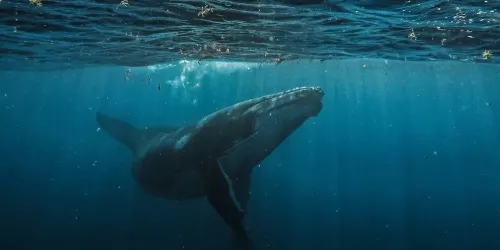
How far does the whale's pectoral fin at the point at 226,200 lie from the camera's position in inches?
444

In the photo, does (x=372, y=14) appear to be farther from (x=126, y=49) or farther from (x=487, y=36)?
(x=126, y=49)

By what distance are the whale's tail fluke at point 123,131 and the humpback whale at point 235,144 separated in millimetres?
4451

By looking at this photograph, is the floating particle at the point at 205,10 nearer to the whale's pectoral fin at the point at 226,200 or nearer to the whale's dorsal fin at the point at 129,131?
the whale's dorsal fin at the point at 129,131

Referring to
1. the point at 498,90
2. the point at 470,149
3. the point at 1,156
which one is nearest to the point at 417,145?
the point at 470,149

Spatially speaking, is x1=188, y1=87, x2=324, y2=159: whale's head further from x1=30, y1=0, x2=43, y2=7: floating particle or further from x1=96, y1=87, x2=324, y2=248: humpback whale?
x1=30, y1=0, x2=43, y2=7: floating particle

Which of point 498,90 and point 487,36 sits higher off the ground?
point 487,36

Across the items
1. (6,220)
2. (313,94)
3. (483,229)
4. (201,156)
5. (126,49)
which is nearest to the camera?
(313,94)

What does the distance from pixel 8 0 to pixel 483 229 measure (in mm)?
64928

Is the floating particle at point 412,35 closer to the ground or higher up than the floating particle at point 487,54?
higher up

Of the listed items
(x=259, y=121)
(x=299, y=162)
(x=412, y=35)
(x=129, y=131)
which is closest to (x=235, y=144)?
(x=259, y=121)

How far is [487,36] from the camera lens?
16.0 m

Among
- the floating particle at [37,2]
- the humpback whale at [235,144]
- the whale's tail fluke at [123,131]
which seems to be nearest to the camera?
the humpback whale at [235,144]

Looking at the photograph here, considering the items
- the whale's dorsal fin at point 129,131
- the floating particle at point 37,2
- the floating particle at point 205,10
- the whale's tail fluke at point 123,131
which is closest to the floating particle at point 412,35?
the floating particle at point 205,10

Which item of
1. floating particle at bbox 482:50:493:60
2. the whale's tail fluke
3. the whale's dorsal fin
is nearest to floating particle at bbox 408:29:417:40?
floating particle at bbox 482:50:493:60
